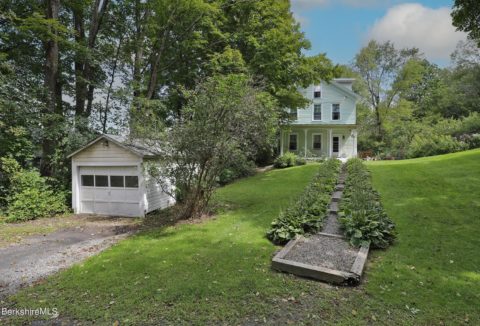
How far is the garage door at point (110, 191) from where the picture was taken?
1095cm

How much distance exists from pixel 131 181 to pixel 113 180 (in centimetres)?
93

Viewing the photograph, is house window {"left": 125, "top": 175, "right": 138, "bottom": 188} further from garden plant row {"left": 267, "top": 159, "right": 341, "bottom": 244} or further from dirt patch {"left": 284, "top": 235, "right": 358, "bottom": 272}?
dirt patch {"left": 284, "top": 235, "right": 358, "bottom": 272}

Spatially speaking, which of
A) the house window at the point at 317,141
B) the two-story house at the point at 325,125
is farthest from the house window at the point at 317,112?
the house window at the point at 317,141

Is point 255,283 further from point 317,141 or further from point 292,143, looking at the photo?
point 317,141

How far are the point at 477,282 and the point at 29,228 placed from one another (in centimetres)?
1212

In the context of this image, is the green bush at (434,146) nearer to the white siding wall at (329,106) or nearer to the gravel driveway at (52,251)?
the white siding wall at (329,106)

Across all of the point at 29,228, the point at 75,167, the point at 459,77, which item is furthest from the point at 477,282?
the point at 459,77

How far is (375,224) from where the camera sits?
624cm

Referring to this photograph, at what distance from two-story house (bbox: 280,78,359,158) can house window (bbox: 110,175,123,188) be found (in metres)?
15.5

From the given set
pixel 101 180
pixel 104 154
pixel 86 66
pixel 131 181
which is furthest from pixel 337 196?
pixel 86 66

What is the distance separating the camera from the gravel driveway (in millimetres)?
5598

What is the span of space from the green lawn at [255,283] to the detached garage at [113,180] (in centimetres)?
337

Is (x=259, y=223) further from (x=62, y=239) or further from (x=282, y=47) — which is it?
(x=282, y=47)

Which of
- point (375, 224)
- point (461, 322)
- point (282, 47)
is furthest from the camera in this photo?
point (282, 47)
